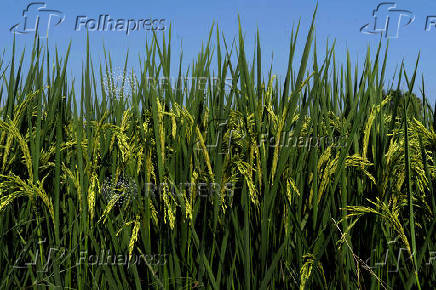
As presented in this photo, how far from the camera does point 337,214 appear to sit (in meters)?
2.78

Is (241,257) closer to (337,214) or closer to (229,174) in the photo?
(229,174)

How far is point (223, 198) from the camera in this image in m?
2.44

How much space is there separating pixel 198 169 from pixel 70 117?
140cm

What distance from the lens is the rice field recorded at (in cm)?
247

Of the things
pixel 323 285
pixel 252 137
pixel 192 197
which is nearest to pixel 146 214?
pixel 192 197

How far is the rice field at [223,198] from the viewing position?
2.47 meters
